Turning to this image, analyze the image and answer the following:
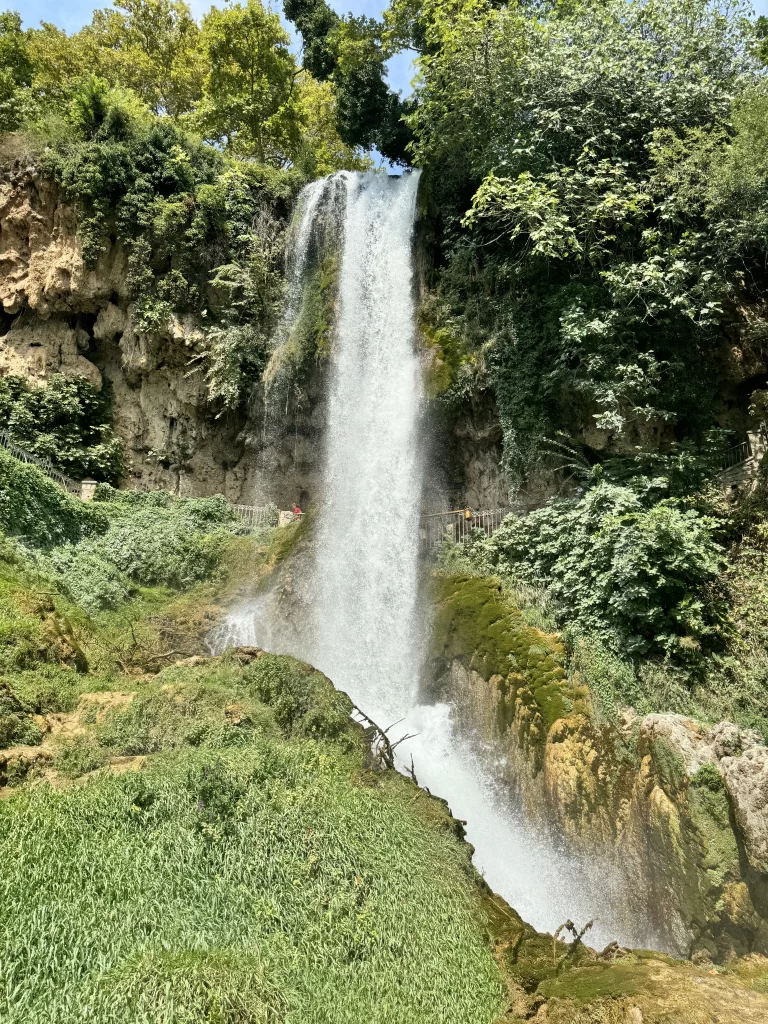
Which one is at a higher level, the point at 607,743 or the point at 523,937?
the point at 607,743

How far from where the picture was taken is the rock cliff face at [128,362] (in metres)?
18.4

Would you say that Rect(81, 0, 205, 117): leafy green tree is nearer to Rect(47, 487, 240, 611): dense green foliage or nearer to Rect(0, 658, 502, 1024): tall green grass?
Rect(47, 487, 240, 611): dense green foliage

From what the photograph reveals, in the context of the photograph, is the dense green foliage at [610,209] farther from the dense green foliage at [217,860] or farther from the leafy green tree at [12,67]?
the leafy green tree at [12,67]

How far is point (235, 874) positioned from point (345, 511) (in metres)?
10.3

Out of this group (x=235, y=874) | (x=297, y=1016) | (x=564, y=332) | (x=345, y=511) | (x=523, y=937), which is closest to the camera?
(x=297, y=1016)

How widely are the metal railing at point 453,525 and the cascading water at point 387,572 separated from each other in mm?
297

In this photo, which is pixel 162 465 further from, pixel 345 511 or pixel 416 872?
pixel 416 872

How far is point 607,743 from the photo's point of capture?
25.5 feet

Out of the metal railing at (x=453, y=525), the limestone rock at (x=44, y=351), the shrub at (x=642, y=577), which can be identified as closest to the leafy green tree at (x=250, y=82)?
the limestone rock at (x=44, y=351)

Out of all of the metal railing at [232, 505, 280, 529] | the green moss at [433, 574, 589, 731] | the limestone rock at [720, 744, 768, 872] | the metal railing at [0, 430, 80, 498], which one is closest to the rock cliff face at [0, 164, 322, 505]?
the metal railing at [232, 505, 280, 529]

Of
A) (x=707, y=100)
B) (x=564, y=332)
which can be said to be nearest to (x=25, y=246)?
(x=564, y=332)

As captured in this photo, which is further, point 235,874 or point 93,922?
point 235,874

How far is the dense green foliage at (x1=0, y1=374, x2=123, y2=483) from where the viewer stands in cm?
1728

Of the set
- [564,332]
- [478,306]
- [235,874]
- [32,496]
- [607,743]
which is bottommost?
[235,874]
